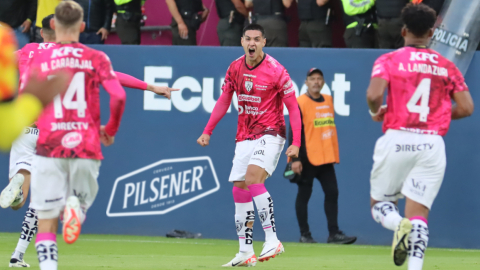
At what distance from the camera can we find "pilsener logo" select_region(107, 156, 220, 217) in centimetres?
1189

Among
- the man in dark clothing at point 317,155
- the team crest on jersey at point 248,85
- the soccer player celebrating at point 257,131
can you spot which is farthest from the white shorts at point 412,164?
the man in dark clothing at point 317,155

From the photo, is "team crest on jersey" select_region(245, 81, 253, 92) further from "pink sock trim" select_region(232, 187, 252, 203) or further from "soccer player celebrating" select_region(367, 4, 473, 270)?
"soccer player celebrating" select_region(367, 4, 473, 270)

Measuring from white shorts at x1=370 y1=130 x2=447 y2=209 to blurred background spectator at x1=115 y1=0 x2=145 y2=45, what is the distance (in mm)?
7348

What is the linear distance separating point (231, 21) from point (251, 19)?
39 cm

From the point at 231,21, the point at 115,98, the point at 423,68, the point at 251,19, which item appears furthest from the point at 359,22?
the point at 115,98

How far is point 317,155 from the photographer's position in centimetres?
1097

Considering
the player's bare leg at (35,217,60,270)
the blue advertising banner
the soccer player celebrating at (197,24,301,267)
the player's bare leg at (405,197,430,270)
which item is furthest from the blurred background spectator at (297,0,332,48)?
the player's bare leg at (35,217,60,270)

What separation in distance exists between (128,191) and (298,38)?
3982 mm

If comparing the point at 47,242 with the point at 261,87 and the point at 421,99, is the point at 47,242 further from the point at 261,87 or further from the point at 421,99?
the point at 261,87

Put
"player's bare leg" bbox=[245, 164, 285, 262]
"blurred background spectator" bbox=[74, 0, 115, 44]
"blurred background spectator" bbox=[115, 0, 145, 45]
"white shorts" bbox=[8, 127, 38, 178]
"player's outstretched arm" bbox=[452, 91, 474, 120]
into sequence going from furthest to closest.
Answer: "blurred background spectator" bbox=[74, 0, 115, 44], "blurred background spectator" bbox=[115, 0, 145, 45], "white shorts" bbox=[8, 127, 38, 178], "player's bare leg" bbox=[245, 164, 285, 262], "player's outstretched arm" bbox=[452, 91, 474, 120]

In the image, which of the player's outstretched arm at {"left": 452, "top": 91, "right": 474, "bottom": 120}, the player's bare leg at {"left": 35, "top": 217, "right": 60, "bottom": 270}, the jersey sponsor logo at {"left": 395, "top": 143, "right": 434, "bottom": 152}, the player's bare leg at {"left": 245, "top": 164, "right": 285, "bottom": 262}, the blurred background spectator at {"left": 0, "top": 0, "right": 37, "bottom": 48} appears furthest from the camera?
the blurred background spectator at {"left": 0, "top": 0, "right": 37, "bottom": 48}

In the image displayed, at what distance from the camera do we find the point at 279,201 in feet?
A: 38.3

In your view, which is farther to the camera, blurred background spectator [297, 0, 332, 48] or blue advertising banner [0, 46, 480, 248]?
blurred background spectator [297, 0, 332, 48]

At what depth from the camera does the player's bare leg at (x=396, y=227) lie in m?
5.70
